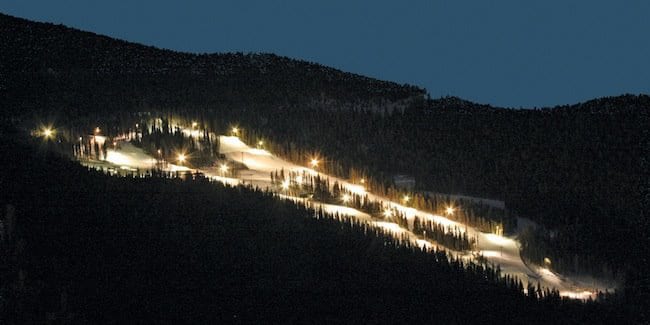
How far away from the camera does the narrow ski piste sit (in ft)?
66.7

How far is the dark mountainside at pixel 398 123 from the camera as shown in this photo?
81.0 ft

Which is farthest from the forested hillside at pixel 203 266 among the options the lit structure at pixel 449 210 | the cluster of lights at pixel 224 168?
the cluster of lights at pixel 224 168

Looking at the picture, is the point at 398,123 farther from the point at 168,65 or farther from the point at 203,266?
the point at 203,266

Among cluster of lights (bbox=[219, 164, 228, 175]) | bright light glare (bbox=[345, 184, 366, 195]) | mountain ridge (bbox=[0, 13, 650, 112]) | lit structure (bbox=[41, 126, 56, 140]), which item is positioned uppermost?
mountain ridge (bbox=[0, 13, 650, 112])

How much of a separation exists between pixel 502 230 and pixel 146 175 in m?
10.4

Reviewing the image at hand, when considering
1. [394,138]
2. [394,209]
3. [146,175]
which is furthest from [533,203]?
[146,175]

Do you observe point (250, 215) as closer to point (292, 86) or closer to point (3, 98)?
point (3, 98)

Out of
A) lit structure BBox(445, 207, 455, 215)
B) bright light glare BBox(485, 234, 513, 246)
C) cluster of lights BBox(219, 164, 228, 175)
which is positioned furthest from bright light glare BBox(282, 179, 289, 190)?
bright light glare BBox(485, 234, 513, 246)

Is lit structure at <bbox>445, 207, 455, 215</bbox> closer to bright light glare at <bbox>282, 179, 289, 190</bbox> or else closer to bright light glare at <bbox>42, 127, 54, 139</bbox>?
bright light glare at <bbox>282, 179, 289, 190</bbox>

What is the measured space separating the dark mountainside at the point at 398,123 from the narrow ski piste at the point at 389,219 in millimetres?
602

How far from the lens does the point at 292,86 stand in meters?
44.1

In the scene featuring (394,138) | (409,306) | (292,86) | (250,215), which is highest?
(292,86)

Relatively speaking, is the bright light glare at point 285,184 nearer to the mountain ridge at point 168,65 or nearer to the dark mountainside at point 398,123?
the dark mountainside at point 398,123

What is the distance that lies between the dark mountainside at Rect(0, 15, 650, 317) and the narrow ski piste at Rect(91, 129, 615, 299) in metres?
0.60
